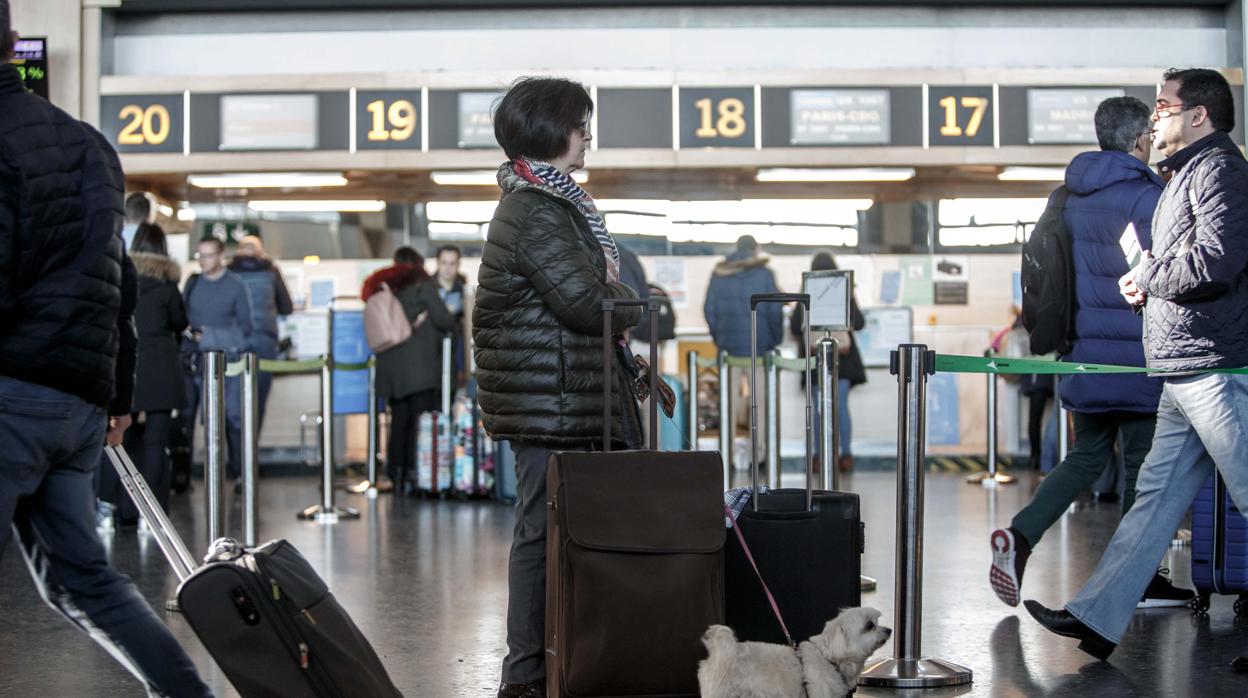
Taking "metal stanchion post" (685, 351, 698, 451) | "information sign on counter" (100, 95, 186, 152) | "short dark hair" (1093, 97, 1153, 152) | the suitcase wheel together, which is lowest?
the suitcase wheel

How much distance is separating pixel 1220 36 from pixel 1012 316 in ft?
8.84

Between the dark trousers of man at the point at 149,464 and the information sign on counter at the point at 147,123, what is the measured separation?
3002 millimetres

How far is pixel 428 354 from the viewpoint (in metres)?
10.5

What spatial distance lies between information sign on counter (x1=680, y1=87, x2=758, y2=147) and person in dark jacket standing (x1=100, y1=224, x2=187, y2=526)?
394cm

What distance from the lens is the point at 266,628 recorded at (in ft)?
10.5

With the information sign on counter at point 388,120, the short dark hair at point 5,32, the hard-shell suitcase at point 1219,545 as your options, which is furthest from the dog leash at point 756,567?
the information sign on counter at point 388,120

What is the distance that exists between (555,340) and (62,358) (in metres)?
1.23

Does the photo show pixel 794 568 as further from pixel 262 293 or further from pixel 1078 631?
pixel 262 293

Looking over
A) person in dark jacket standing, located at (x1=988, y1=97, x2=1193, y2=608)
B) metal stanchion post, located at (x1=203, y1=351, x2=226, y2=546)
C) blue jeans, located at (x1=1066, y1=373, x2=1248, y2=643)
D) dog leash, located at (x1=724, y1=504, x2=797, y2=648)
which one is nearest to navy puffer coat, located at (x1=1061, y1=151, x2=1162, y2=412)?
person in dark jacket standing, located at (x1=988, y1=97, x2=1193, y2=608)

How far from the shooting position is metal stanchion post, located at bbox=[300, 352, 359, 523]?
346 inches

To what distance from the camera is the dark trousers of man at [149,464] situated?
8.39 m

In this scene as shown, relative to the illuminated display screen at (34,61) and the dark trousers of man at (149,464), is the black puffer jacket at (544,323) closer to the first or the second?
the dark trousers of man at (149,464)

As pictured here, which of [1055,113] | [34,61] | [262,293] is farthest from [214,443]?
[1055,113]

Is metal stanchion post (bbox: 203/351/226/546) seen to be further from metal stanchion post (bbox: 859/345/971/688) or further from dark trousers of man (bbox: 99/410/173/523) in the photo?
metal stanchion post (bbox: 859/345/971/688)
